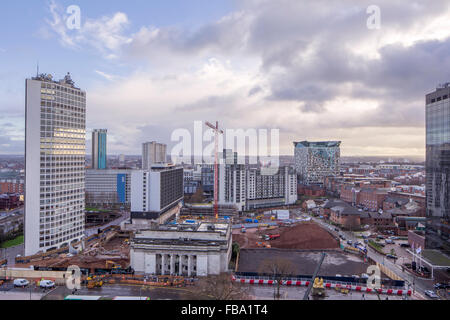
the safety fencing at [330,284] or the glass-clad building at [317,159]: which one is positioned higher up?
the glass-clad building at [317,159]

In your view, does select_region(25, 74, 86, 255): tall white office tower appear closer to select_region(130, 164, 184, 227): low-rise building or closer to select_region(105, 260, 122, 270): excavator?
select_region(105, 260, 122, 270): excavator

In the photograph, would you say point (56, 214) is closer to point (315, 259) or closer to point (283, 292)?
point (283, 292)

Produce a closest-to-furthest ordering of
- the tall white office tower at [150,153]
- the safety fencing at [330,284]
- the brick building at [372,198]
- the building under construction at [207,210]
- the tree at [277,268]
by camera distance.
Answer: the safety fencing at [330,284], the tree at [277,268], the building under construction at [207,210], the brick building at [372,198], the tall white office tower at [150,153]

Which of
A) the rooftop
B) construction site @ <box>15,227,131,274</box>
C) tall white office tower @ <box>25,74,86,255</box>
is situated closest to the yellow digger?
construction site @ <box>15,227,131,274</box>

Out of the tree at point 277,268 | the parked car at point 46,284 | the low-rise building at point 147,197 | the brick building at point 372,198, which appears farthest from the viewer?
the brick building at point 372,198

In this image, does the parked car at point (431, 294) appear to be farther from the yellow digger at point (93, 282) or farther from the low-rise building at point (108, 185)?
the low-rise building at point (108, 185)

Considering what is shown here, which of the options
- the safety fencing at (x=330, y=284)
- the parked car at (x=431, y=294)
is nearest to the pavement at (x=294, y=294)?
the safety fencing at (x=330, y=284)
